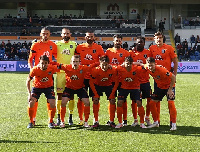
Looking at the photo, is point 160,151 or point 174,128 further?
point 174,128

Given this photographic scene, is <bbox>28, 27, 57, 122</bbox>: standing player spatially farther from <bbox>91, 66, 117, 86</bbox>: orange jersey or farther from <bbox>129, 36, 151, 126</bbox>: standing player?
<bbox>129, 36, 151, 126</bbox>: standing player

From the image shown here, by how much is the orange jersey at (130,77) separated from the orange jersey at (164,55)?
1.64 feet

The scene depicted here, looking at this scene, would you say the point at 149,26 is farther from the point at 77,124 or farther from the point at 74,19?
the point at 77,124

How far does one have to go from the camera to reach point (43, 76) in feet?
25.9

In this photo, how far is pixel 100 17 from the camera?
3909 cm

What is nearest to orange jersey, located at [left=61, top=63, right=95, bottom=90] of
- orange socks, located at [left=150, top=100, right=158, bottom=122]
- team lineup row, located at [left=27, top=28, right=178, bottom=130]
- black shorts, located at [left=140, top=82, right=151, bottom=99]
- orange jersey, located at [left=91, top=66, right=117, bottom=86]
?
team lineup row, located at [left=27, top=28, right=178, bottom=130]

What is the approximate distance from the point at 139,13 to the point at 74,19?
26.0ft

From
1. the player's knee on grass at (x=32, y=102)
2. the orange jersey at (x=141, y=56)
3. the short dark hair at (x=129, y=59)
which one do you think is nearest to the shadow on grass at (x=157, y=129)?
the player's knee on grass at (x=32, y=102)

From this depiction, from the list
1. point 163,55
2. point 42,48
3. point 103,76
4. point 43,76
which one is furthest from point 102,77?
point 42,48

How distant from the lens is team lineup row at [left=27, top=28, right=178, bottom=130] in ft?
25.4

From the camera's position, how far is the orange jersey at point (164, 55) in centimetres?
794

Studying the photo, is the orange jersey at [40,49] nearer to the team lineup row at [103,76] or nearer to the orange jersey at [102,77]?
the team lineup row at [103,76]

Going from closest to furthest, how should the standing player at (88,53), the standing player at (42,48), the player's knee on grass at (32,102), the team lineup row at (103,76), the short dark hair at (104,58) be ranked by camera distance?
the short dark hair at (104,58)
the team lineup row at (103,76)
the player's knee on grass at (32,102)
the standing player at (88,53)
the standing player at (42,48)

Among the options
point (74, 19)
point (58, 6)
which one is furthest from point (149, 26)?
point (58, 6)
